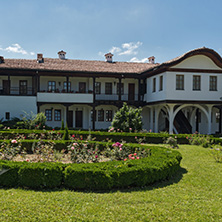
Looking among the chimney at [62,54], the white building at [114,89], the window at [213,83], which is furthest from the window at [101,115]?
the window at [213,83]

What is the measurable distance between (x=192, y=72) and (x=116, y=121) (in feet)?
22.3

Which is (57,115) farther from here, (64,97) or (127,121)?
(127,121)

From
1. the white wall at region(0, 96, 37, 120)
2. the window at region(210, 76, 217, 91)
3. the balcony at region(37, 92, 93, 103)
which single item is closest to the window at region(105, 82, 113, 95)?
the balcony at region(37, 92, 93, 103)

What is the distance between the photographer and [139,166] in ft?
21.4

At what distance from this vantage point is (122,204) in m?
5.19

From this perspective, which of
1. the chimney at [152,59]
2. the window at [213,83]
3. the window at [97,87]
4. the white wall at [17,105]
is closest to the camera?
the window at [213,83]

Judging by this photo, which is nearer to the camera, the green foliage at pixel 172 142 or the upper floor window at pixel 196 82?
the green foliage at pixel 172 142

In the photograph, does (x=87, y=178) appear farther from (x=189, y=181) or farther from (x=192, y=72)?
(x=192, y=72)

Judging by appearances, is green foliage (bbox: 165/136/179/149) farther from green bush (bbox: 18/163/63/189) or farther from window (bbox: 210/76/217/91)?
green bush (bbox: 18/163/63/189)

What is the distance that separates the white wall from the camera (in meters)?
20.1

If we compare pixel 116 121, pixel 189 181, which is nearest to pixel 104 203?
pixel 189 181

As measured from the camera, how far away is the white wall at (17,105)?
2012 cm

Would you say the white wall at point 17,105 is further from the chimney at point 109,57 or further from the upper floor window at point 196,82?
the upper floor window at point 196,82

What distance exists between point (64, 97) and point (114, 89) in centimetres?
499
